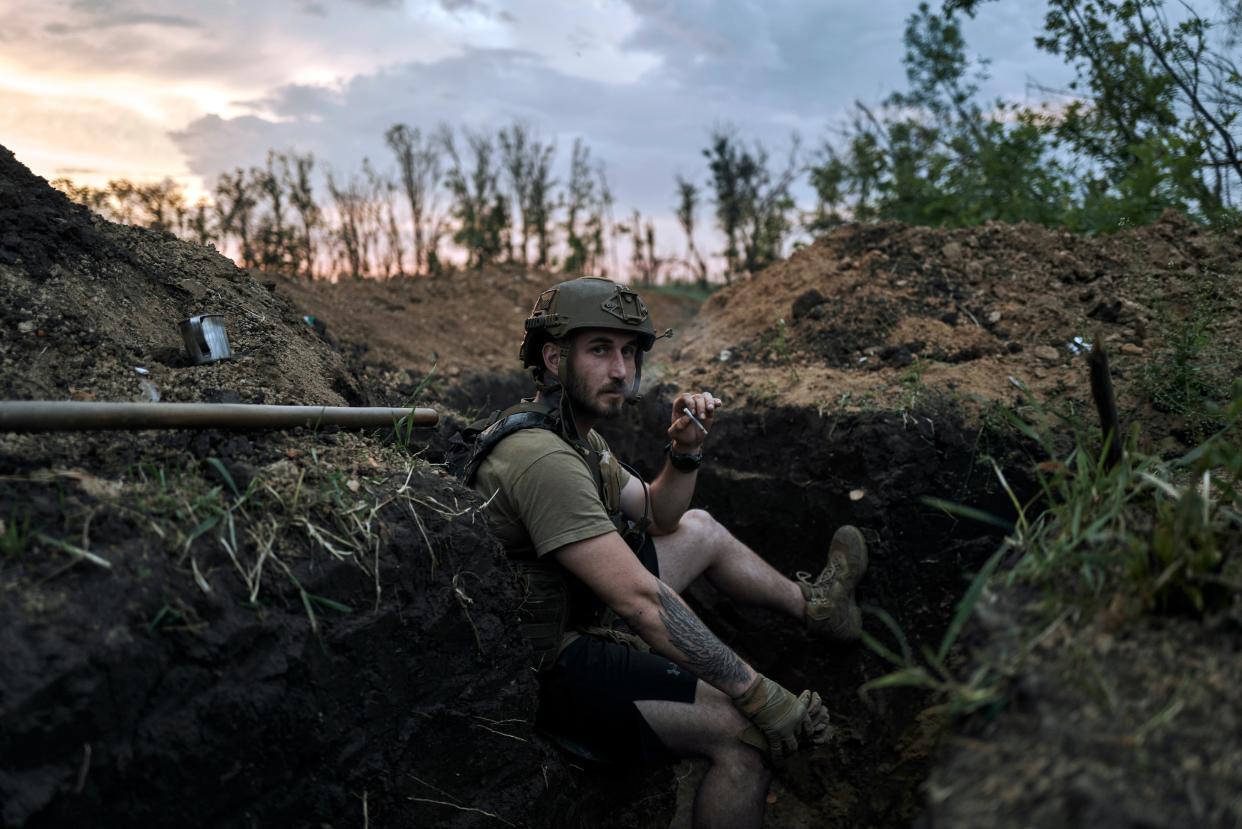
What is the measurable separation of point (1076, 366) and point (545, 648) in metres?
3.19

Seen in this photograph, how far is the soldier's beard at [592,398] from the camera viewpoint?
3457mm

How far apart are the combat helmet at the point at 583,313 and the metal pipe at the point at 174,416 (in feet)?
2.20

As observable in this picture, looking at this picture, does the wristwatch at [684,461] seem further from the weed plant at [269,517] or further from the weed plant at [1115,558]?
the weed plant at [1115,558]

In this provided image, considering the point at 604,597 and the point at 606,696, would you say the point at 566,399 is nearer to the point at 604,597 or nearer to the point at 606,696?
the point at 604,597

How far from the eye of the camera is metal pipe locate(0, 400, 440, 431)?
2.27 m

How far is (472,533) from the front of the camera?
2.82 meters

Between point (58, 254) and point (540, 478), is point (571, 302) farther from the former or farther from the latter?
point (58, 254)

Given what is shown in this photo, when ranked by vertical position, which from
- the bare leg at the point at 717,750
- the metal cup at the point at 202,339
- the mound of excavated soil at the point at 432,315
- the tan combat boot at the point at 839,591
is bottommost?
the bare leg at the point at 717,750

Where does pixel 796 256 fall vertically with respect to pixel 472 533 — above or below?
above

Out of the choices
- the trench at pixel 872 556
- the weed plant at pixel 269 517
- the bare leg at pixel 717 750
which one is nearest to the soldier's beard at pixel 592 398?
the weed plant at pixel 269 517

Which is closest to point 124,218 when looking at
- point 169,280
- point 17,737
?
point 169,280

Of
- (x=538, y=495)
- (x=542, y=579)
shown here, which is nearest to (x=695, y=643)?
(x=542, y=579)

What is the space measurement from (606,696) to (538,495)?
736 mm

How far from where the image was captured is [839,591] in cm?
405
